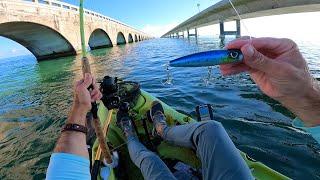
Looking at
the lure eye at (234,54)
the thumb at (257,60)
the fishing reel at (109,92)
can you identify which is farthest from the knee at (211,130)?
the lure eye at (234,54)

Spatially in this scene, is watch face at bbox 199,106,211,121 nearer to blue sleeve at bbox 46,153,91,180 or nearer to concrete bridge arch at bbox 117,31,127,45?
blue sleeve at bbox 46,153,91,180

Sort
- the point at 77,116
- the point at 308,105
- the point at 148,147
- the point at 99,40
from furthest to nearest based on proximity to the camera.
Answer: the point at 99,40
the point at 148,147
the point at 77,116
the point at 308,105

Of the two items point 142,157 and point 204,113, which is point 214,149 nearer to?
point 142,157

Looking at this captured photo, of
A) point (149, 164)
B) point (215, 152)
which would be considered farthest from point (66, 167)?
point (215, 152)

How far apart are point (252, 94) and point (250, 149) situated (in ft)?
12.9

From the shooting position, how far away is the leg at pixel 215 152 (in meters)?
2.63

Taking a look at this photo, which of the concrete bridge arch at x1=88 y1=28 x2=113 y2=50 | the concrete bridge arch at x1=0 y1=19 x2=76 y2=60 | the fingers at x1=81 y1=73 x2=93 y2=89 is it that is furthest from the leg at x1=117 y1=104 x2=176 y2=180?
the concrete bridge arch at x1=88 y1=28 x2=113 y2=50

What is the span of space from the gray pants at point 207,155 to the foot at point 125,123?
0.63 meters

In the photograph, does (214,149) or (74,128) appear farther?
(214,149)

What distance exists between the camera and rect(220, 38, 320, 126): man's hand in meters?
1.39

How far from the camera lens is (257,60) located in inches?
53.8

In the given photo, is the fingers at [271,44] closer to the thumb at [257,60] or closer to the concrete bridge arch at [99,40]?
the thumb at [257,60]

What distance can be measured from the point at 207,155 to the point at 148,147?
6.19 ft

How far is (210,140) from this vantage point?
306 cm
